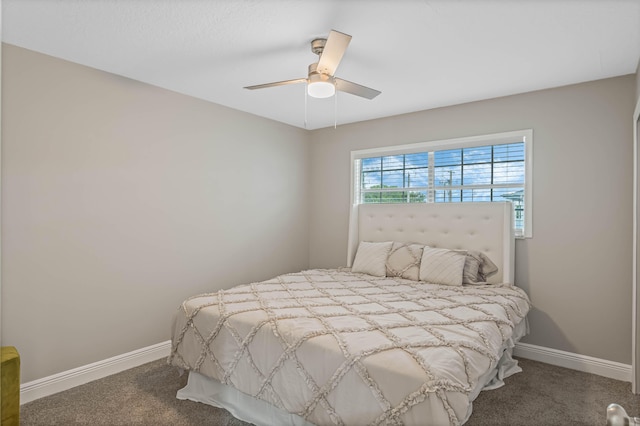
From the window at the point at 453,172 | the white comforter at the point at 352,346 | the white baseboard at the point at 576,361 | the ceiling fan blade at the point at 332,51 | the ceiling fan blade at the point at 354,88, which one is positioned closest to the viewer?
the white comforter at the point at 352,346

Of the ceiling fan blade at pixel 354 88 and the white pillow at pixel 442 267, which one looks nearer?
the ceiling fan blade at pixel 354 88

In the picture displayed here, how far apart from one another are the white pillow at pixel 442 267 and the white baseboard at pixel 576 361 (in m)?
0.89

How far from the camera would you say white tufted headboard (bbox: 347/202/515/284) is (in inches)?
140

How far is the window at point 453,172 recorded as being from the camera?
3662 millimetres

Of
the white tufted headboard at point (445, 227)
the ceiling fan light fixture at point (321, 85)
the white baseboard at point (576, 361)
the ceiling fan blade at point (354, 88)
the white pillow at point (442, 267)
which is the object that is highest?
the ceiling fan blade at point (354, 88)

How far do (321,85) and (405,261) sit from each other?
2.01 metres

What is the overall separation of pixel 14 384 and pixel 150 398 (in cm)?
80

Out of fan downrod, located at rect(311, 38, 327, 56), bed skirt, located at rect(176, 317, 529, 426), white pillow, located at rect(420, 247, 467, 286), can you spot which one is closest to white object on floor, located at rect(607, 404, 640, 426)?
bed skirt, located at rect(176, 317, 529, 426)

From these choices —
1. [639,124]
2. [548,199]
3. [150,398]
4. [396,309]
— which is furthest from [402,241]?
[150,398]

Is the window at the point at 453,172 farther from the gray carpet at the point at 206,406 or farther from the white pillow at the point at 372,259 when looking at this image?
the gray carpet at the point at 206,406

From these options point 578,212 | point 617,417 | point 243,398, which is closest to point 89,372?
point 243,398

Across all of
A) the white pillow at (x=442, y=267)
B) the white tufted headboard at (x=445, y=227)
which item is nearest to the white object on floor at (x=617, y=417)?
the white pillow at (x=442, y=267)

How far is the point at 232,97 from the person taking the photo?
12.4 ft

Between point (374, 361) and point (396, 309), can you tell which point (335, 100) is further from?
point (374, 361)
